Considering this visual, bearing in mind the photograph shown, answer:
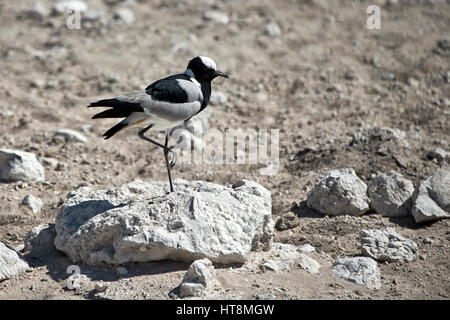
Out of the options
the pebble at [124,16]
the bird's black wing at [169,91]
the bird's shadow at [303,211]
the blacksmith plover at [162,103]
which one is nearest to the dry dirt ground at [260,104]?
the bird's shadow at [303,211]

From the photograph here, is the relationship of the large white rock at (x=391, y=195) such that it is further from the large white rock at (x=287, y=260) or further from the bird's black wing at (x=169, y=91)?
the bird's black wing at (x=169, y=91)

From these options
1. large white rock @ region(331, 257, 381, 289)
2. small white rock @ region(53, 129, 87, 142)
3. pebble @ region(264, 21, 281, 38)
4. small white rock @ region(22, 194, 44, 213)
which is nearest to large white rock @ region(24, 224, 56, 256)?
small white rock @ region(22, 194, 44, 213)

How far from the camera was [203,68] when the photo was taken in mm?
6219

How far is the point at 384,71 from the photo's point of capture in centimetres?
1025

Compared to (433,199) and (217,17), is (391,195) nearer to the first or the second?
(433,199)

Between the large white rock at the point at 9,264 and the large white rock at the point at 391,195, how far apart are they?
3.83m

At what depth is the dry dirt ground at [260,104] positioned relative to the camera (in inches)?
208

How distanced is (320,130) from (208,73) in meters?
2.94

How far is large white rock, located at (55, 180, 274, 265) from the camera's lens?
16.5ft

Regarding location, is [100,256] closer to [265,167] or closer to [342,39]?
[265,167]

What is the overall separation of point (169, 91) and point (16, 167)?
248cm

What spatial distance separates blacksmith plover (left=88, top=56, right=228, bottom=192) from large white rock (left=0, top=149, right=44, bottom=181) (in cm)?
181

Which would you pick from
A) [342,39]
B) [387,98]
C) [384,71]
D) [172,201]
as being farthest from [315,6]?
[172,201]

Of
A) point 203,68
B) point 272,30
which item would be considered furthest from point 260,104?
point 203,68
